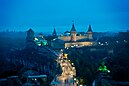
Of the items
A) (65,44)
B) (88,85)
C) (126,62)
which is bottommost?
(88,85)

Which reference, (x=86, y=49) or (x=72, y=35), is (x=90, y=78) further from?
(x=72, y=35)

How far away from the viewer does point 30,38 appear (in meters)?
33.8

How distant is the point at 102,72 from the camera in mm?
15227

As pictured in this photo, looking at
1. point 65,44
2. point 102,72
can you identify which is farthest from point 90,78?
point 65,44

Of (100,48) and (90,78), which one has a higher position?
(100,48)

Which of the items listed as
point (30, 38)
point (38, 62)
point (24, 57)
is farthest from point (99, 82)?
point (30, 38)

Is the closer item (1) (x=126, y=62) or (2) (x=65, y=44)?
(1) (x=126, y=62)

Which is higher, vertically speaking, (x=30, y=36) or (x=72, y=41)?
(x=30, y=36)

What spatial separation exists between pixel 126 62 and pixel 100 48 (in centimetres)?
1011

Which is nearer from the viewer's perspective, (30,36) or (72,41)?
(72,41)

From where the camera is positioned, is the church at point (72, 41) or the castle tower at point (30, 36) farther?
the castle tower at point (30, 36)

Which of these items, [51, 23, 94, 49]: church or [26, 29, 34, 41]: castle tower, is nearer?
[51, 23, 94, 49]: church

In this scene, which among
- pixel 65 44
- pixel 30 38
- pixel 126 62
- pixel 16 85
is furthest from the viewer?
pixel 30 38

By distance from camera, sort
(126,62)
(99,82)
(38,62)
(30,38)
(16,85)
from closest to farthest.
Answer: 1. (99,82)
2. (16,85)
3. (126,62)
4. (38,62)
5. (30,38)
